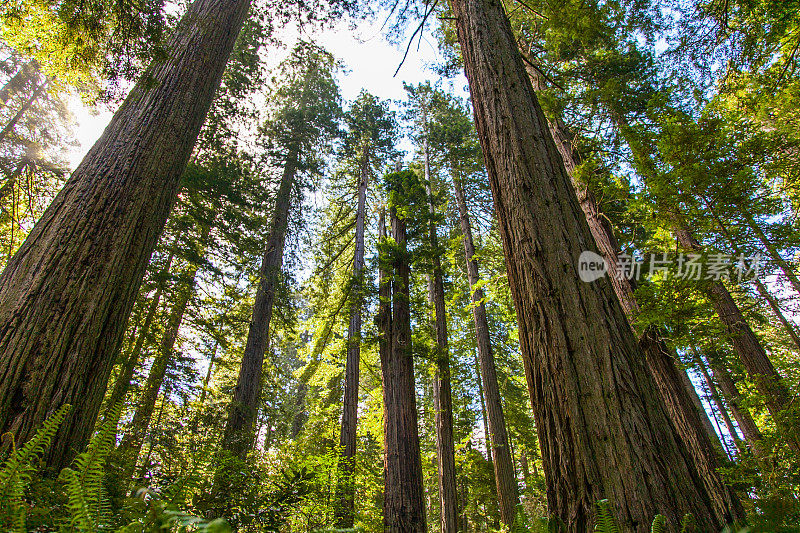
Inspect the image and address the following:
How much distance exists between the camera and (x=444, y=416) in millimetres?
7891

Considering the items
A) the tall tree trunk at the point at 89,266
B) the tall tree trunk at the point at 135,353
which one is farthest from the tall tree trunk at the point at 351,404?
the tall tree trunk at the point at 89,266

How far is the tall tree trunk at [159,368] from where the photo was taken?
635 cm

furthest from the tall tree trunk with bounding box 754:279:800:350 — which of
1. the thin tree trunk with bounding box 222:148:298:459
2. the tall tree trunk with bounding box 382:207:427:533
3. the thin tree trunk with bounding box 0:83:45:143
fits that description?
the thin tree trunk with bounding box 0:83:45:143

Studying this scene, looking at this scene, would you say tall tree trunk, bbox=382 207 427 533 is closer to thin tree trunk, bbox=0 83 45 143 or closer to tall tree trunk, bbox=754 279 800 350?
tall tree trunk, bbox=754 279 800 350

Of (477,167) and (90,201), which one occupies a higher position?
(477,167)

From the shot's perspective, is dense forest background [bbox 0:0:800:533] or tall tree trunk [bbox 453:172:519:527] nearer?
dense forest background [bbox 0:0:800:533]

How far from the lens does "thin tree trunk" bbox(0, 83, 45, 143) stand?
1289 centimetres

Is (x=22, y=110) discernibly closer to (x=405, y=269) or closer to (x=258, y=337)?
(x=258, y=337)

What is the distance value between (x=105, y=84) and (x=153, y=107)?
4.64 ft

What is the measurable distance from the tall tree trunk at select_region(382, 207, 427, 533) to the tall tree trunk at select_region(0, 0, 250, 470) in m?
4.72

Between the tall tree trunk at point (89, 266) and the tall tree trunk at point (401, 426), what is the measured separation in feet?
15.5

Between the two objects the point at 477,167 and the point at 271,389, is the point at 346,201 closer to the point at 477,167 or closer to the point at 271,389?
the point at 477,167

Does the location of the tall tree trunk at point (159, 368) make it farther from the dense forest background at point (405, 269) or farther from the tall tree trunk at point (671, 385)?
the tall tree trunk at point (671, 385)

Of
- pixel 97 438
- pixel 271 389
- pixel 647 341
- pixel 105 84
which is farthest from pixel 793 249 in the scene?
pixel 271 389
